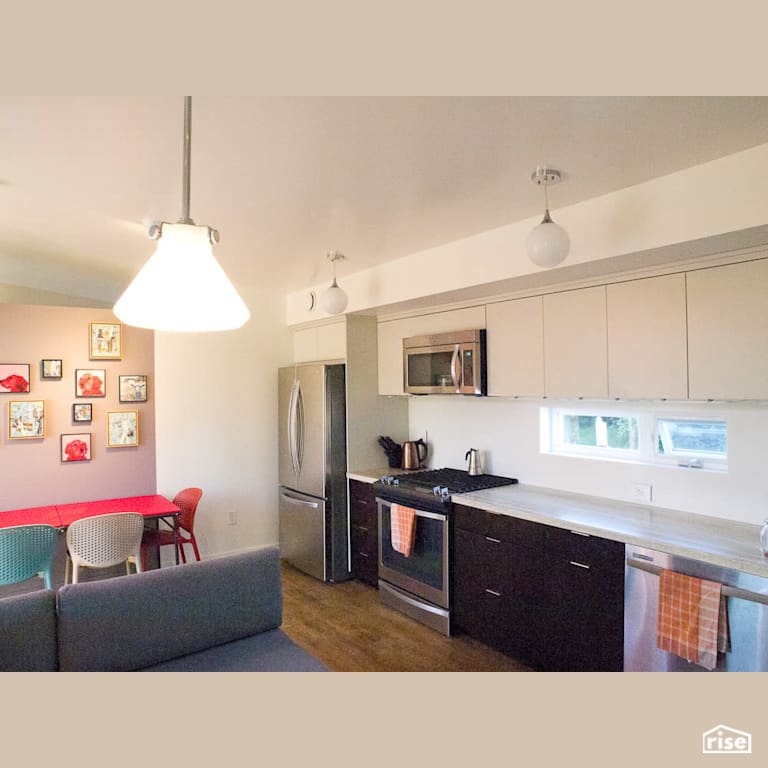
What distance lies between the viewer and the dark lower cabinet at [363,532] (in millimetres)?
3885

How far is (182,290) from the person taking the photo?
3.54 ft

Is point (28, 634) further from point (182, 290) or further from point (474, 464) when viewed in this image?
point (474, 464)

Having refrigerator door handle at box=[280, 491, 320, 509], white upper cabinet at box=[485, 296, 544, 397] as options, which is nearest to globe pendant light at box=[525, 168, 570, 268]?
white upper cabinet at box=[485, 296, 544, 397]

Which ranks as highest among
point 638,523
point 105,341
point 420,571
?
point 105,341

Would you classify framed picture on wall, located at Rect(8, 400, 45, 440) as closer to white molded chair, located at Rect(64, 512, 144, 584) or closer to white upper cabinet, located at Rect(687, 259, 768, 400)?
white molded chair, located at Rect(64, 512, 144, 584)

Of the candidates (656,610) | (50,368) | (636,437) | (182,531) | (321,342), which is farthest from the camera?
(321,342)

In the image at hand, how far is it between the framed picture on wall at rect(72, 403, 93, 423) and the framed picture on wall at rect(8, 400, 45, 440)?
0.67 ft

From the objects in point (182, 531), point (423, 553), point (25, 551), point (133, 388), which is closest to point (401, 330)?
point (423, 553)

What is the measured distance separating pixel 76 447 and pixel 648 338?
12.9ft

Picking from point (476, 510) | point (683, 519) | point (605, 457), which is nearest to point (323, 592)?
point (476, 510)

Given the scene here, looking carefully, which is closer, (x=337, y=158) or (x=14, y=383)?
(x=337, y=158)

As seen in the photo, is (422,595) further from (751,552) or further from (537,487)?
(751,552)

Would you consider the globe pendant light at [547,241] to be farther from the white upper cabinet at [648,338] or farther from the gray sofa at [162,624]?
the gray sofa at [162,624]

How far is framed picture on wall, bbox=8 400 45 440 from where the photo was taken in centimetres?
375
